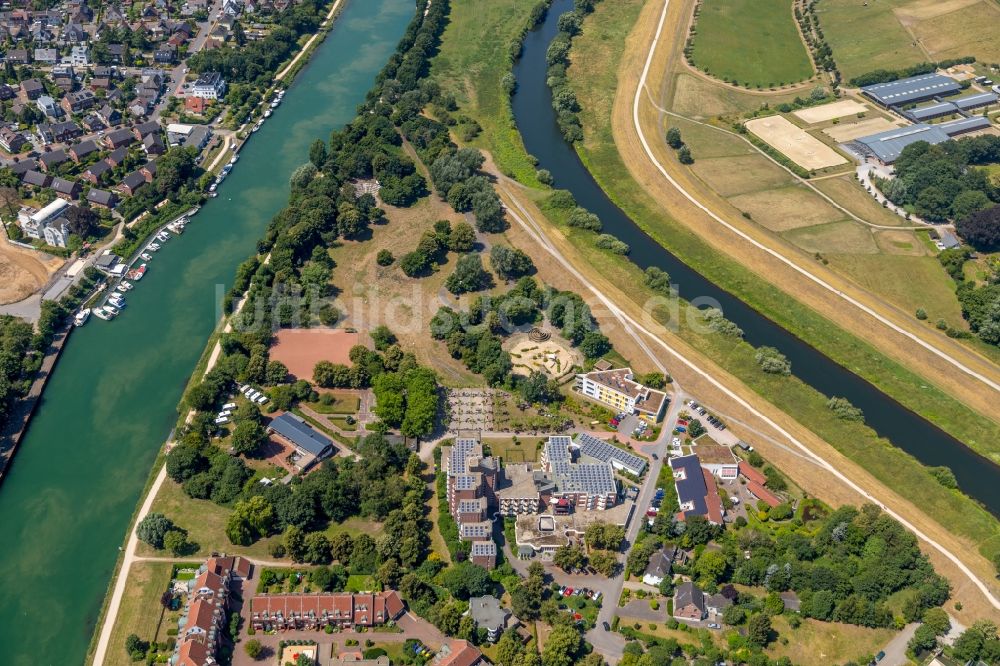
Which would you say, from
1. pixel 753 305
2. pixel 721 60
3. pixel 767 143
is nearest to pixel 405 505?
pixel 753 305

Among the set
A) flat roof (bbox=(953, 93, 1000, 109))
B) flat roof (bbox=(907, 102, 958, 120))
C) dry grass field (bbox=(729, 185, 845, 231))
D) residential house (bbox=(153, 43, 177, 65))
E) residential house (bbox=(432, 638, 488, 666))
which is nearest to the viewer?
residential house (bbox=(432, 638, 488, 666))

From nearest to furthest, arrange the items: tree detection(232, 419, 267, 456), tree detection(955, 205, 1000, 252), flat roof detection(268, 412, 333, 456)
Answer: tree detection(232, 419, 267, 456), flat roof detection(268, 412, 333, 456), tree detection(955, 205, 1000, 252)

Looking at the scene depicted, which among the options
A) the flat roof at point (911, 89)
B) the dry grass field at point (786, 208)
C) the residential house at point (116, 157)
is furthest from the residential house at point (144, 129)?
the flat roof at point (911, 89)

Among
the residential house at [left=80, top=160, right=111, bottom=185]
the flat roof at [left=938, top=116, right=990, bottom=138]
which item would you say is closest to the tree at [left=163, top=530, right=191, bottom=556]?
the residential house at [left=80, top=160, right=111, bottom=185]

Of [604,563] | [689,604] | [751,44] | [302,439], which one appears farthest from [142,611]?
[751,44]

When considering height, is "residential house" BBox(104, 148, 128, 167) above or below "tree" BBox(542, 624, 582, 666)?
above

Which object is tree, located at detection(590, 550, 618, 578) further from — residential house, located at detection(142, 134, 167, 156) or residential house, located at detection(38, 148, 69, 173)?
residential house, located at detection(38, 148, 69, 173)

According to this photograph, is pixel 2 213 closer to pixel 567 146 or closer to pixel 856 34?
pixel 567 146
